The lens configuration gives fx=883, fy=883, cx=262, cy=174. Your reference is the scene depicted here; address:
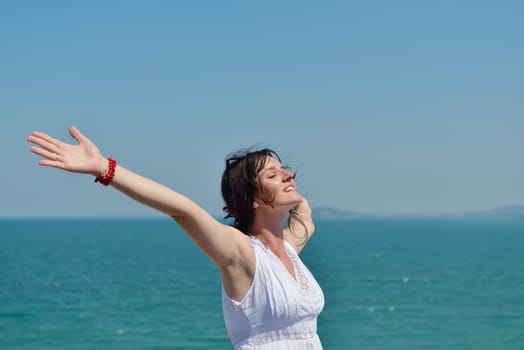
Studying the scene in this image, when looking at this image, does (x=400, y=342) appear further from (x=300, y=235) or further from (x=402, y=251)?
(x=402, y=251)

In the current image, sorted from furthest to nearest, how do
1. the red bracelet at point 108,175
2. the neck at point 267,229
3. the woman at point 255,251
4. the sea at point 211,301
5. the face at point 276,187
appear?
the sea at point 211,301, the neck at point 267,229, the face at point 276,187, the woman at point 255,251, the red bracelet at point 108,175

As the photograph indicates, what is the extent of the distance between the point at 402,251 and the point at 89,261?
32814 mm

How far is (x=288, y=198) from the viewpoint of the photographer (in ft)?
12.5

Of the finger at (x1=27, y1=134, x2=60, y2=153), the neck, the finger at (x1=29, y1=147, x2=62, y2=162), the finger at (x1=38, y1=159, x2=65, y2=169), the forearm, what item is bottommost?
the neck

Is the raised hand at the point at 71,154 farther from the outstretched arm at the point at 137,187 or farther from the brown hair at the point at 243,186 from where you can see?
the brown hair at the point at 243,186

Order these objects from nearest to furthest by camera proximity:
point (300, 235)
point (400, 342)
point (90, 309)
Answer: point (300, 235), point (400, 342), point (90, 309)

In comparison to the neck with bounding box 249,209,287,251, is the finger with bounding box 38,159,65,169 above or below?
above

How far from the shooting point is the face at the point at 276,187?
3.80m

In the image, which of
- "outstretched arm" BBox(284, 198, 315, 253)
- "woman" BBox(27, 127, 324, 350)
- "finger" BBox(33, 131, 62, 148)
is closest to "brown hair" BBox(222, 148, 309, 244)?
"woman" BBox(27, 127, 324, 350)

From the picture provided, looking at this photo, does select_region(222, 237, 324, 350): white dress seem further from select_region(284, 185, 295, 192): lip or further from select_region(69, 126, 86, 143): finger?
select_region(69, 126, 86, 143): finger

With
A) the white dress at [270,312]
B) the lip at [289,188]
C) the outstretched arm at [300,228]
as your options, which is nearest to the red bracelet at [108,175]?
the white dress at [270,312]

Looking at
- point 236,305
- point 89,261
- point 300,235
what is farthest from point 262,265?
point 89,261

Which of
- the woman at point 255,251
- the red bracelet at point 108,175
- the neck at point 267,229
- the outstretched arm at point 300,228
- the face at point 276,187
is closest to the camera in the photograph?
the red bracelet at point 108,175

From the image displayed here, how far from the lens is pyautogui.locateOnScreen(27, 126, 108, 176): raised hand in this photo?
296cm
